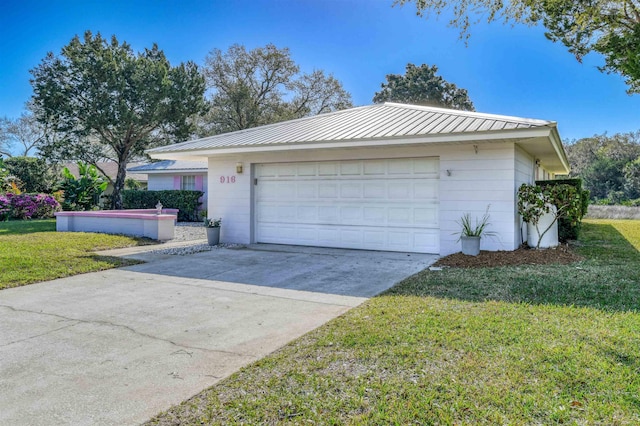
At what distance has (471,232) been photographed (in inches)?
334

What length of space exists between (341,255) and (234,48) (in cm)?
2435

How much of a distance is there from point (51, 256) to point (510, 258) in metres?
9.31

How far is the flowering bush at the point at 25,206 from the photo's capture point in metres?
18.0

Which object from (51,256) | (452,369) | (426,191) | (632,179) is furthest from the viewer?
(632,179)

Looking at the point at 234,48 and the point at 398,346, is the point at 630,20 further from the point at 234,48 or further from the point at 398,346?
the point at 234,48

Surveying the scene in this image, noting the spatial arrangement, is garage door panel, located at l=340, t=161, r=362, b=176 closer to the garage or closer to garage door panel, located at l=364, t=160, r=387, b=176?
the garage

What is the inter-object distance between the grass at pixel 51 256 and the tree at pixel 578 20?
847 cm

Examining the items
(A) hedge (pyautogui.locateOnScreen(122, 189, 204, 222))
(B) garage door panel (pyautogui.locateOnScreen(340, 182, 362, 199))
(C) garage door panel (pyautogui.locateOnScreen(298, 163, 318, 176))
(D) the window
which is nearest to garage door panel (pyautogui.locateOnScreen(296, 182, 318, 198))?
(C) garage door panel (pyautogui.locateOnScreen(298, 163, 318, 176))

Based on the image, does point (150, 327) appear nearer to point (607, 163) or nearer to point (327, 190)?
point (327, 190)

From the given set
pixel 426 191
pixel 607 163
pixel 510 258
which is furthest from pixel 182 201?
pixel 607 163

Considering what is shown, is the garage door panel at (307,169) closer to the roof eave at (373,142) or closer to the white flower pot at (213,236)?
the roof eave at (373,142)

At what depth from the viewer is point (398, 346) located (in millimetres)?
3629

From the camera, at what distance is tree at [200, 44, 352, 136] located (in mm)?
29031

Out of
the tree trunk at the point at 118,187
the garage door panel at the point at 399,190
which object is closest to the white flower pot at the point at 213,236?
the garage door panel at the point at 399,190
